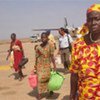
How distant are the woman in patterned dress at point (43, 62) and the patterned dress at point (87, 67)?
6.00 meters

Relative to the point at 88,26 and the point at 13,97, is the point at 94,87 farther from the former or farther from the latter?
the point at 13,97

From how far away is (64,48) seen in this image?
47.3 ft

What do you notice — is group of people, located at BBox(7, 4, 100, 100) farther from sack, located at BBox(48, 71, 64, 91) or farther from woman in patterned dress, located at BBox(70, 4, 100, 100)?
sack, located at BBox(48, 71, 64, 91)

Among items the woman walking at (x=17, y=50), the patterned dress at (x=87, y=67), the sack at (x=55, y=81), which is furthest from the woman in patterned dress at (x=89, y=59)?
the woman walking at (x=17, y=50)

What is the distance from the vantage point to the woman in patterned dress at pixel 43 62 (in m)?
9.95

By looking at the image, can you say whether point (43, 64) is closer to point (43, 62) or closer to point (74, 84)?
point (43, 62)

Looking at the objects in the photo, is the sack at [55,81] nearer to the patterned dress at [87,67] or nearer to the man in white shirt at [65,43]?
the man in white shirt at [65,43]

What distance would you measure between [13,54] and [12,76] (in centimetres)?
121

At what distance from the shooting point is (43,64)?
1008 cm

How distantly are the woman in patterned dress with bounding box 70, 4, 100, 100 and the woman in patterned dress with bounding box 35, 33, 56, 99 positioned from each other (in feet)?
19.5

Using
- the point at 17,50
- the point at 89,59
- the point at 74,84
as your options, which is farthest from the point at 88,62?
the point at 17,50

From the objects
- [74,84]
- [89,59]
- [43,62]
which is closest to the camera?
[89,59]

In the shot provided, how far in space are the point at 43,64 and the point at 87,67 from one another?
20.7ft

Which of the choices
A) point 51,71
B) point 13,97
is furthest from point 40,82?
point 13,97
